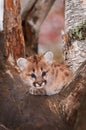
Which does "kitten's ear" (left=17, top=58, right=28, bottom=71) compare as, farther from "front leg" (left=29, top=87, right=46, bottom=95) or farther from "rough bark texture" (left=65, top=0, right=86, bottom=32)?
"rough bark texture" (left=65, top=0, right=86, bottom=32)

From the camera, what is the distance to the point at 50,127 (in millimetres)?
2660

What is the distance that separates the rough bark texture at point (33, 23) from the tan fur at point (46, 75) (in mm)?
1961

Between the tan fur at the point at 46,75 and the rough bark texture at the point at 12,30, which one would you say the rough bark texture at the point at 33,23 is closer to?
the rough bark texture at the point at 12,30

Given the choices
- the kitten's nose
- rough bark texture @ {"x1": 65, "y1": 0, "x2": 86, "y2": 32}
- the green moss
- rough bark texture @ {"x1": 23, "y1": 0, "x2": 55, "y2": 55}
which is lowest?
rough bark texture @ {"x1": 23, "y1": 0, "x2": 55, "y2": 55}

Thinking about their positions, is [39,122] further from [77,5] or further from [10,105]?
[77,5]

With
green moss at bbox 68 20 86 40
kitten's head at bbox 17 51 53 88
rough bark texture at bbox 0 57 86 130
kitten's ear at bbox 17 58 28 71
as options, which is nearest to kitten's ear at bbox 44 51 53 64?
kitten's head at bbox 17 51 53 88

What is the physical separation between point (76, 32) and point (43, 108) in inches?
32.2

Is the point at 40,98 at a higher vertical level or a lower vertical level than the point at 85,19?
lower

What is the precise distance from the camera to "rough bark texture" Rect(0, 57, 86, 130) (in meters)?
2.57

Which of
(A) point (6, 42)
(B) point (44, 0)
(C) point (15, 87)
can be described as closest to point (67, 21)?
(A) point (6, 42)

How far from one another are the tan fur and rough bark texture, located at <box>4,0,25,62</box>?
0.15 meters

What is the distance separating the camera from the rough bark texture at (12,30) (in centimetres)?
325

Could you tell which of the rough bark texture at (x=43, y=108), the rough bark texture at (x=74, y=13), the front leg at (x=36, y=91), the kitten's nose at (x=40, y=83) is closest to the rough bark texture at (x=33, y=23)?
the rough bark texture at (x=74, y=13)

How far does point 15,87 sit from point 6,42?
41cm
